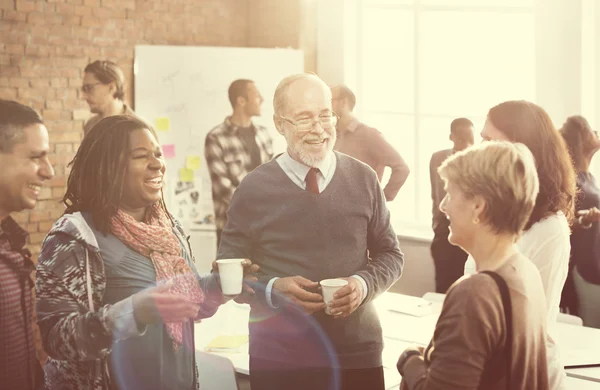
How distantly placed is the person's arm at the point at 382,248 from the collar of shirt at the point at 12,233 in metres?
1.13

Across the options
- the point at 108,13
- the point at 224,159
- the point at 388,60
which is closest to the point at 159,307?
the point at 224,159

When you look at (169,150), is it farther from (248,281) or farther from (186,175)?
(248,281)

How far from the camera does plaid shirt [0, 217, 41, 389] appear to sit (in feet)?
6.61

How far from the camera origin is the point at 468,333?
1.76 m

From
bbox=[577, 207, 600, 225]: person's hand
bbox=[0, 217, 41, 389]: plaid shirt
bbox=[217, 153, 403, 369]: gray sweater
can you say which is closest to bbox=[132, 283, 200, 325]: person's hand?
bbox=[0, 217, 41, 389]: plaid shirt

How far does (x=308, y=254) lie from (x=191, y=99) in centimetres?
420

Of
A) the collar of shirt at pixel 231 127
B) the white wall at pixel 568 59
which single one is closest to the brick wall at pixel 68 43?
the collar of shirt at pixel 231 127

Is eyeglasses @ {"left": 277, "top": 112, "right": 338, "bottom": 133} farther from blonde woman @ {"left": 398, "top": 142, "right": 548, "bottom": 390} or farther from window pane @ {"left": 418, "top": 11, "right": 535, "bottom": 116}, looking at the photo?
window pane @ {"left": 418, "top": 11, "right": 535, "bottom": 116}

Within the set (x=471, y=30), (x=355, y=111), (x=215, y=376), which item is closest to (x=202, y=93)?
(x=355, y=111)

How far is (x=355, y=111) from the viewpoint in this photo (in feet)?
23.5

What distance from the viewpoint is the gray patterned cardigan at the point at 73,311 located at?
2051 millimetres

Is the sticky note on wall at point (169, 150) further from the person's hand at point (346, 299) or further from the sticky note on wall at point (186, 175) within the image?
the person's hand at point (346, 299)

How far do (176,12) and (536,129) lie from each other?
494cm

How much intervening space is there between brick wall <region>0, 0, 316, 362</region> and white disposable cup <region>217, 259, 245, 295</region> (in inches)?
149
